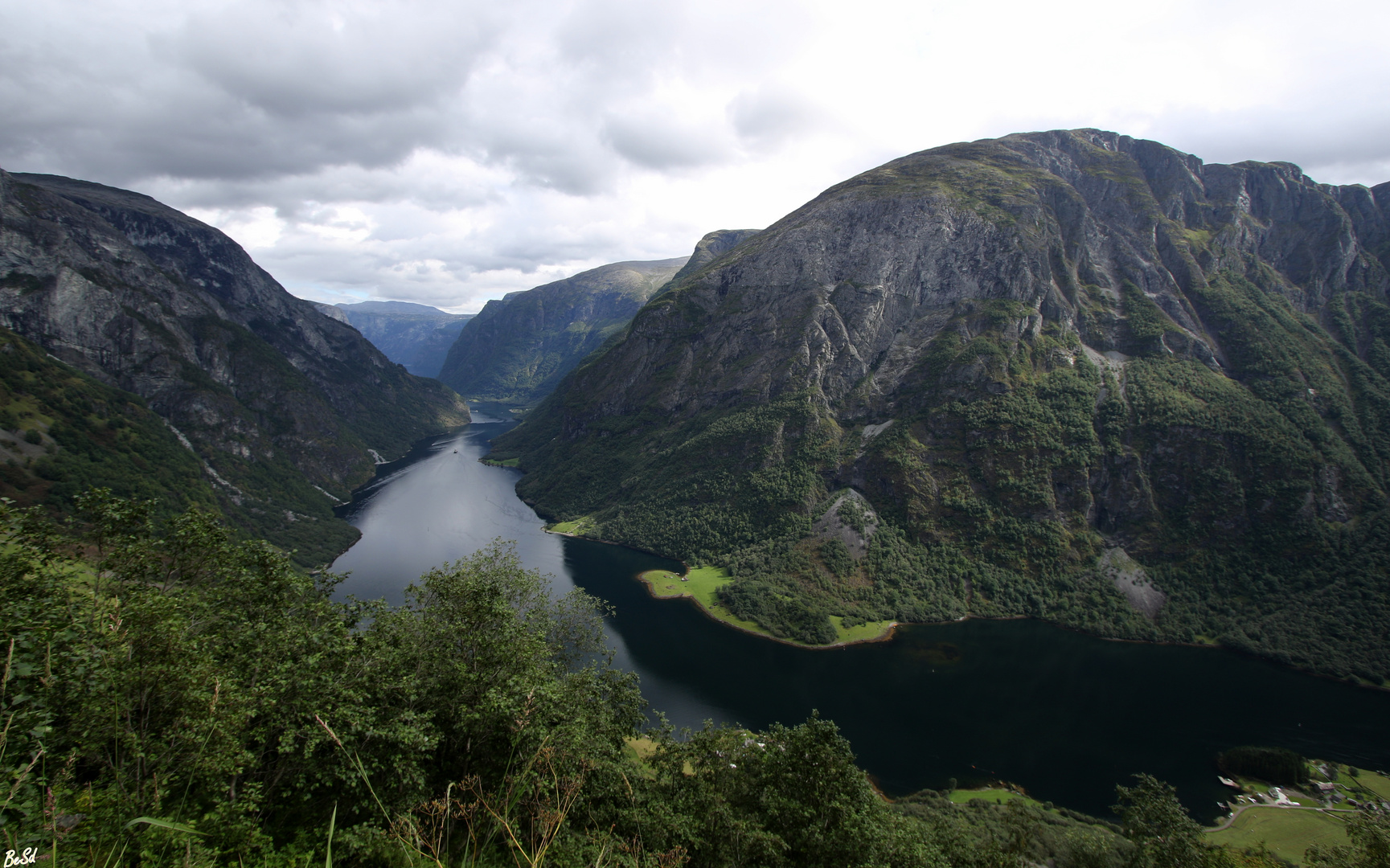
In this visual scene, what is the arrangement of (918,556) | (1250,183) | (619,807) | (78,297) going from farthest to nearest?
(1250,183) < (78,297) < (918,556) < (619,807)

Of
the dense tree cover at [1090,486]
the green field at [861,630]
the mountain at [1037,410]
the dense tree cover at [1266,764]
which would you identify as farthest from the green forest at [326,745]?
the mountain at [1037,410]

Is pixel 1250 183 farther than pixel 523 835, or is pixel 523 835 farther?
pixel 1250 183

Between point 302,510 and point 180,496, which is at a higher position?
point 180,496

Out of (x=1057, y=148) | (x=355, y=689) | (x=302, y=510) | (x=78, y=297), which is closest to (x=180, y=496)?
(x=302, y=510)

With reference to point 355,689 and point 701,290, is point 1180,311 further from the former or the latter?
point 355,689

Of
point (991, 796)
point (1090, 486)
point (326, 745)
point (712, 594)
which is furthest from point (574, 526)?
point (326, 745)

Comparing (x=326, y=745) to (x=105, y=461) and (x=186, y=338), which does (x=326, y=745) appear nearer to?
(x=105, y=461)

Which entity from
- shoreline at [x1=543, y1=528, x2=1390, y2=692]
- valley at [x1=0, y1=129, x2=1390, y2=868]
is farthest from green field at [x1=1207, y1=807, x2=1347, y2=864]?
shoreline at [x1=543, y1=528, x2=1390, y2=692]
